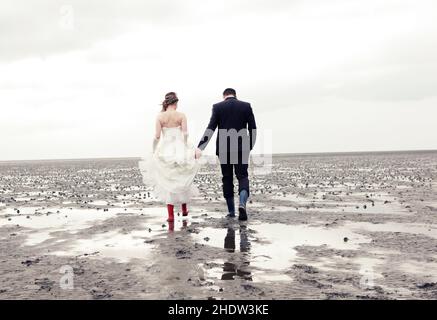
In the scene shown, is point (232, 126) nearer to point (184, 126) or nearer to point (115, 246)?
point (184, 126)

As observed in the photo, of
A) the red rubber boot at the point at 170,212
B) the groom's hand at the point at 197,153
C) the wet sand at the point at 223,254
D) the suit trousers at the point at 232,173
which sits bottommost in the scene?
the wet sand at the point at 223,254

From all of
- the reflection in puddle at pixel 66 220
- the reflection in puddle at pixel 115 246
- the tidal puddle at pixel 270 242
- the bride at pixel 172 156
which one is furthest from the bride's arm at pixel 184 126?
the reflection in puddle at pixel 115 246

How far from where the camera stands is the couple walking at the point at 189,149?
36.8 feet

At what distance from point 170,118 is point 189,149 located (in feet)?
3.03

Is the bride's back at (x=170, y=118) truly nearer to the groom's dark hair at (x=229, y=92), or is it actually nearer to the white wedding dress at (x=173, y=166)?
the white wedding dress at (x=173, y=166)

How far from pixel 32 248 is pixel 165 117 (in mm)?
4397

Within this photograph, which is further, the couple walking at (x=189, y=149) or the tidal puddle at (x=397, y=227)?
the couple walking at (x=189, y=149)

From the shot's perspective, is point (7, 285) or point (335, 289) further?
point (7, 285)

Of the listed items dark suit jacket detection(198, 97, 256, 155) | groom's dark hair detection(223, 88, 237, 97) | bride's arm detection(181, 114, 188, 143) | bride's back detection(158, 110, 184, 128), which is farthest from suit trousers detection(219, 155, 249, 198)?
groom's dark hair detection(223, 88, 237, 97)

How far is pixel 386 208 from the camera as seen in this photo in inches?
548

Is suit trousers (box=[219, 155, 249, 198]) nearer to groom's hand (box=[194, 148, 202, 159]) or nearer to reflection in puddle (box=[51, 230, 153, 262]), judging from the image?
groom's hand (box=[194, 148, 202, 159])

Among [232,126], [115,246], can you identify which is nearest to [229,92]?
[232,126]
